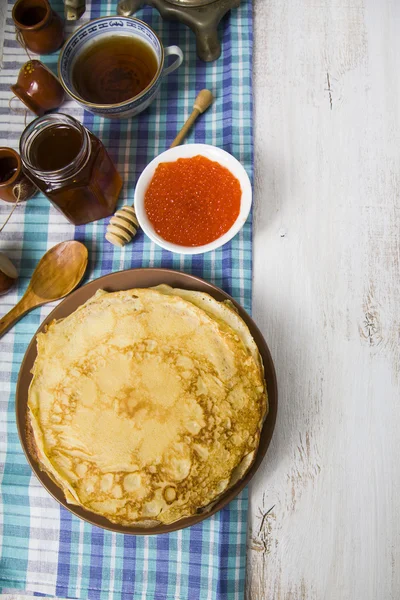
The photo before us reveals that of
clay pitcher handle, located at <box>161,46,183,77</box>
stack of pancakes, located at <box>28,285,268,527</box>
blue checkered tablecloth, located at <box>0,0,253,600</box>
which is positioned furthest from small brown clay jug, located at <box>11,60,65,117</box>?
stack of pancakes, located at <box>28,285,268,527</box>

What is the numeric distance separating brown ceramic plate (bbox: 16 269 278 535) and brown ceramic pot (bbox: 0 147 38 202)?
49cm

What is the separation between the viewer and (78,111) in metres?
2.28

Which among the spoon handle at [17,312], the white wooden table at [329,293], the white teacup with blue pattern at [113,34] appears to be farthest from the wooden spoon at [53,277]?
the white wooden table at [329,293]

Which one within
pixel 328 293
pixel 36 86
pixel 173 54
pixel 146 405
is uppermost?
pixel 173 54

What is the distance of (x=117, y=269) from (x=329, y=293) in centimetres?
88

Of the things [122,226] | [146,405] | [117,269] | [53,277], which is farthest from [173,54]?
[146,405]

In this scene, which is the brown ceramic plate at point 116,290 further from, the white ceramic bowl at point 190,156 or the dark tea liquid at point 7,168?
the dark tea liquid at point 7,168

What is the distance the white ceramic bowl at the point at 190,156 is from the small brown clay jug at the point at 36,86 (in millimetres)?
560

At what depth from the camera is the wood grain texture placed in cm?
200

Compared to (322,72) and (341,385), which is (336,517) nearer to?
(341,385)

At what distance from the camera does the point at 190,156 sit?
2.05 m

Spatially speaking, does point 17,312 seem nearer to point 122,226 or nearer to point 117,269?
point 117,269

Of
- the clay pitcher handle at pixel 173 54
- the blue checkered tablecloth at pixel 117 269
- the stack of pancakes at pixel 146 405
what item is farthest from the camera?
the clay pitcher handle at pixel 173 54

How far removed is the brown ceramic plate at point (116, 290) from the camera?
5.93 feet
